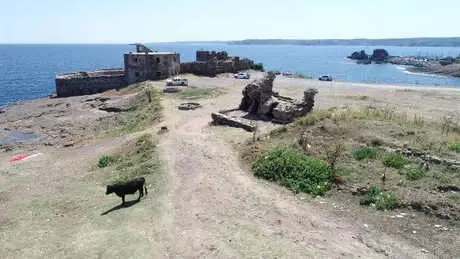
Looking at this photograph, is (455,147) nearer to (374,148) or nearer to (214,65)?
(374,148)

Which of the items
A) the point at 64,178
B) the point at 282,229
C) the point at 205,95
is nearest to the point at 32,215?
the point at 64,178

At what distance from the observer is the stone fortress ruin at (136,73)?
2670 inches

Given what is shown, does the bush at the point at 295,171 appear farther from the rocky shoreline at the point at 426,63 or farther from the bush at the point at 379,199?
the rocky shoreline at the point at 426,63

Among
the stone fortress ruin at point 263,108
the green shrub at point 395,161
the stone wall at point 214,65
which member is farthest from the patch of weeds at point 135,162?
the stone wall at point 214,65

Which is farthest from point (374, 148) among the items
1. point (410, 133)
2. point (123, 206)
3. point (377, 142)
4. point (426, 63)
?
point (426, 63)

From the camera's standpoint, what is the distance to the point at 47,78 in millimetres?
117000

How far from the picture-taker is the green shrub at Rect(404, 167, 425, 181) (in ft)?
62.1

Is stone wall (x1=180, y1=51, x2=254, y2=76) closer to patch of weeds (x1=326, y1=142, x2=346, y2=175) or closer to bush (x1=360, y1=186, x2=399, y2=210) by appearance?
patch of weeds (x1=326, y1=142, x2=346, y2=175)

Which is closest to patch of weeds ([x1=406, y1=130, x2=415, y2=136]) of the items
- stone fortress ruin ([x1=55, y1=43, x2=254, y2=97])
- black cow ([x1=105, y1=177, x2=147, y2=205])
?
black cow ([x1=105, y1=177, x2=147, y2=205])

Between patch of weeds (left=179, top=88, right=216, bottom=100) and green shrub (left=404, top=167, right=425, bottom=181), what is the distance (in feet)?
105

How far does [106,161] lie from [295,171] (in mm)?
12542

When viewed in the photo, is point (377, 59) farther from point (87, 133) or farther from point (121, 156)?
point (121, 156)

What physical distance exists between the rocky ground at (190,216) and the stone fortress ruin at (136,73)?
3556 cm

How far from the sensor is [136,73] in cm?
6838
